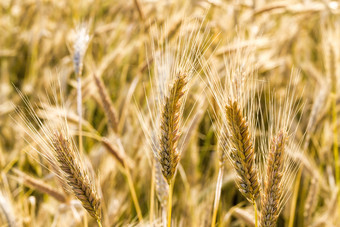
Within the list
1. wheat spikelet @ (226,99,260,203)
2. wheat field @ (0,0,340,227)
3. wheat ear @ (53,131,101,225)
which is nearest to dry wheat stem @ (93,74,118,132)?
wheat field @ (0,0,340,227)

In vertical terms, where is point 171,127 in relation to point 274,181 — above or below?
above

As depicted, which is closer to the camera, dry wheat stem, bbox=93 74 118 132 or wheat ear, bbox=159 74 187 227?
wheat ear, bbox=159 74 187 227

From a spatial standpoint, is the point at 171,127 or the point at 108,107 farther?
the point at 108,107

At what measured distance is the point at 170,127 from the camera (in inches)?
29.6

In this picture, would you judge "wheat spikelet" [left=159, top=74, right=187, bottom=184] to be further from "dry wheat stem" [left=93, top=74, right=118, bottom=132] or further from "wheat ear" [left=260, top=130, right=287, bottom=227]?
"dry wheat stem" [left=93, top=74, right=118, bottom=132]

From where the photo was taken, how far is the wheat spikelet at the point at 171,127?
741 mm

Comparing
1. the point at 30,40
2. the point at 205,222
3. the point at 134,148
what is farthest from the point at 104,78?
the point at 205,222

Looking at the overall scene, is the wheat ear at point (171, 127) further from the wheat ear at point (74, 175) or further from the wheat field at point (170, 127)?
the wheat ear at point (74, 175)

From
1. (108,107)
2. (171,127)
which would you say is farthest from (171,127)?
(108,107)

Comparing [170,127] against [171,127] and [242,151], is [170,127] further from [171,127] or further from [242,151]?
[242,151]

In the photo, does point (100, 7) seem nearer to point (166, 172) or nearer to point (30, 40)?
point (30, 40)

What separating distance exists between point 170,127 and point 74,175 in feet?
0.70

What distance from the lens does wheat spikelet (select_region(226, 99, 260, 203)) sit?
2.41 ft

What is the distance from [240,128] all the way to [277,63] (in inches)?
56.7
